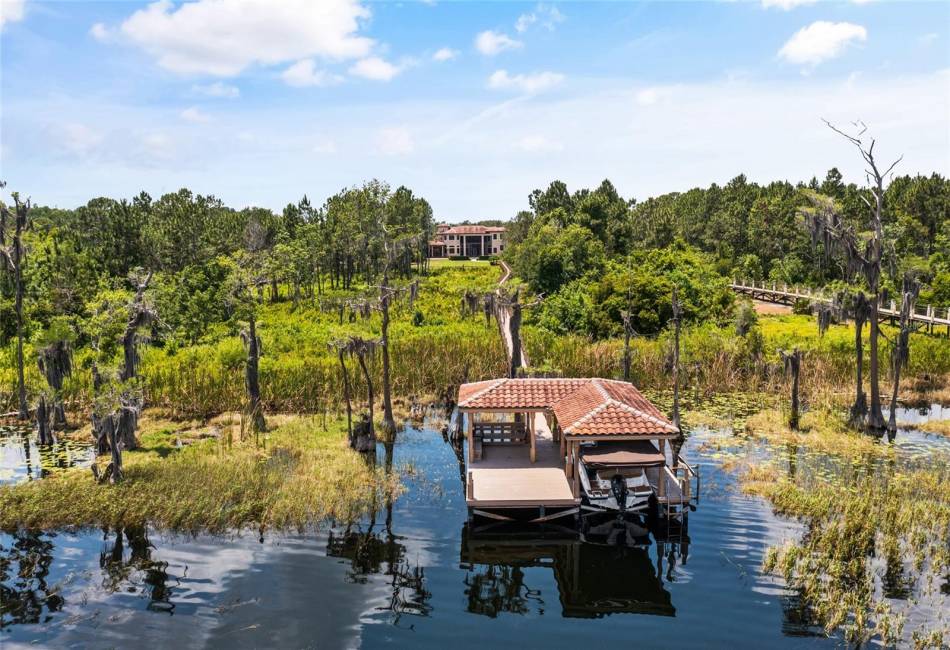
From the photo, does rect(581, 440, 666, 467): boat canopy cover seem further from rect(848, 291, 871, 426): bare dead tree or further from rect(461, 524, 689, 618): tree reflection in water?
rect(848, 291, 871, 426): bare dead tree

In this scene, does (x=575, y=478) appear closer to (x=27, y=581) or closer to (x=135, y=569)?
(x=135, y=569)

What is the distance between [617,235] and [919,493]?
6198 centimetres

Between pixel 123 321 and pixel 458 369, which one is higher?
pixel 123 321

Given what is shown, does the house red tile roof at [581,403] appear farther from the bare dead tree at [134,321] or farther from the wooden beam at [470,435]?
the bare dead tree at [134,321]

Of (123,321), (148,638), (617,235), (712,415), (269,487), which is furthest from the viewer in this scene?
(617,235)

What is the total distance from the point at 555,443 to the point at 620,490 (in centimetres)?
631

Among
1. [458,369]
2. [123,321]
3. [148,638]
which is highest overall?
[123,321]

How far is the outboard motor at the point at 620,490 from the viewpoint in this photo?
19938mm

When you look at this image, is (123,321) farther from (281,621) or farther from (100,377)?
(281,621)

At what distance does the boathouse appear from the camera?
20250 millimetres

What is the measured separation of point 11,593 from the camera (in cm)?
1598

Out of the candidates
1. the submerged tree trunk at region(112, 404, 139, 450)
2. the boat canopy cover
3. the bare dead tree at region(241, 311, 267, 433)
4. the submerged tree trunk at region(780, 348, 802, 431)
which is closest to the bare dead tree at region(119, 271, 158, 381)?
the submerged tree trunk at region(112, 404, 139, 450)

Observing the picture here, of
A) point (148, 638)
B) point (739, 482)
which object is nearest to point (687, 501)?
point (739, 482)

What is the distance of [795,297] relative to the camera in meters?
58.9
